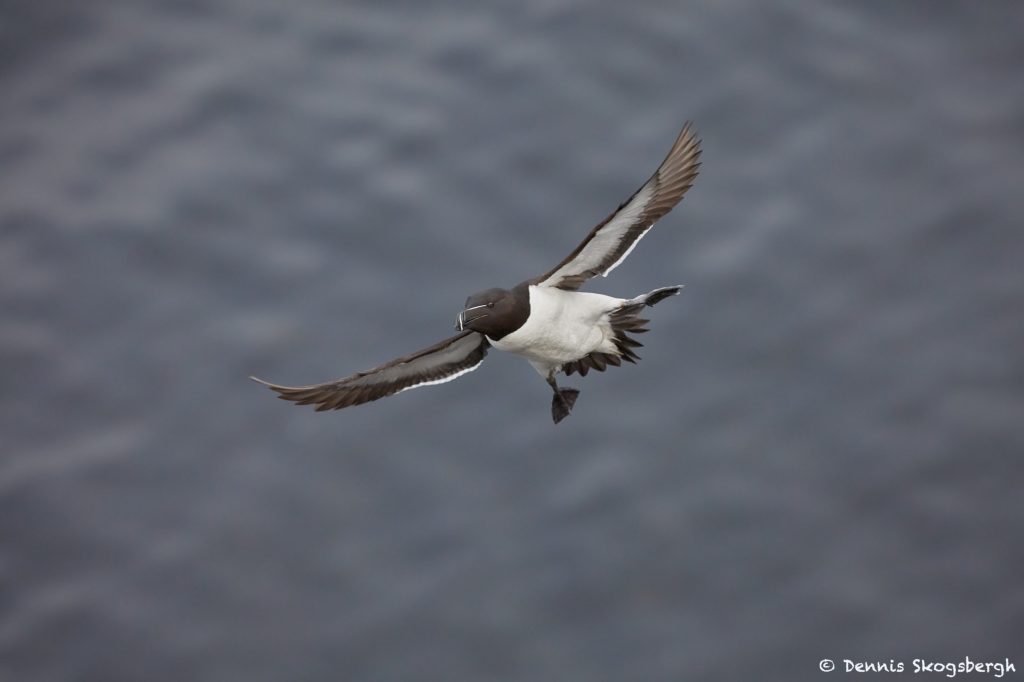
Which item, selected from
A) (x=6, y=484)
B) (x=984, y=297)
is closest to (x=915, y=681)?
(x=984, y=297)

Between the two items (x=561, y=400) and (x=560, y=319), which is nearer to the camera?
(x=560, y=319)

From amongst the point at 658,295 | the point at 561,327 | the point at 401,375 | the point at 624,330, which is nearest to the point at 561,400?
the point at 624,330

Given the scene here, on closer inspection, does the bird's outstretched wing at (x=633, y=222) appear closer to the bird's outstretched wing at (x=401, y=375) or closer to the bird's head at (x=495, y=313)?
the bird's head at (x=495, y=313)

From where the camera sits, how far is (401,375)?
11930mm

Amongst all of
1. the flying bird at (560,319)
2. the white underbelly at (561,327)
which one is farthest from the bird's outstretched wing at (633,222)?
the white underbelly at (561,327)

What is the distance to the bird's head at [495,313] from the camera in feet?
36.1

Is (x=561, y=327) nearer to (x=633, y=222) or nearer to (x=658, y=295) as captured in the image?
(x=658, y=295)

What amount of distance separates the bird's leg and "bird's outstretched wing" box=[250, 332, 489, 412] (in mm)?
673

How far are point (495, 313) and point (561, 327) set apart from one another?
641 millimetres

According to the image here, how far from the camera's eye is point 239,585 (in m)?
19.1

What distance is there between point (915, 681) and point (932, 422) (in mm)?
3198

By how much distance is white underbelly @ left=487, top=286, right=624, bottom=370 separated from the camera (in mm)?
11336

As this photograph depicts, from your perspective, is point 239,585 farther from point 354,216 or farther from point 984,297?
point 984,297

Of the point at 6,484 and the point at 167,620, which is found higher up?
the point at 6,484
